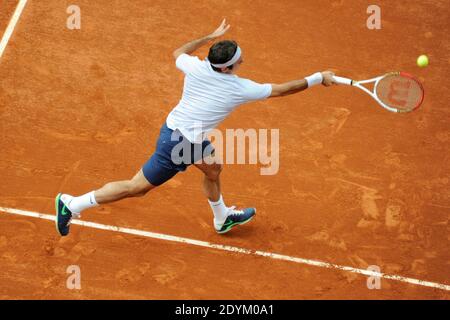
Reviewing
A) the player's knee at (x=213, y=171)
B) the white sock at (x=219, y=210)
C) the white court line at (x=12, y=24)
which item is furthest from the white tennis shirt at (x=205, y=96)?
the white court line at (x=12, y=24)

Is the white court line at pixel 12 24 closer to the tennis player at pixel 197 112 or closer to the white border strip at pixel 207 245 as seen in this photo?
the white border strip at pixel 207 245

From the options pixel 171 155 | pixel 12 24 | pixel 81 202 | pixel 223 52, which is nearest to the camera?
pixel 223 52

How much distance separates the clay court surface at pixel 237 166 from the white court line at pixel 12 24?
9 cm

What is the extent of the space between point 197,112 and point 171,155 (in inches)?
19.2

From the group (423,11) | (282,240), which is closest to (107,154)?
(282,240)

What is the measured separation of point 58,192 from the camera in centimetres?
823

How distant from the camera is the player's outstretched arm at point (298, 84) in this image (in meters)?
6.95

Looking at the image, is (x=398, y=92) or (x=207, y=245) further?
(x=207, y=245)

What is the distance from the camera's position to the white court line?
9.88m

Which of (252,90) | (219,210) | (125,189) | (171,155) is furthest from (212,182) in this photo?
(252,90)

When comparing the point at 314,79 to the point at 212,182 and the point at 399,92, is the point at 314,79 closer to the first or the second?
the point at 399,92

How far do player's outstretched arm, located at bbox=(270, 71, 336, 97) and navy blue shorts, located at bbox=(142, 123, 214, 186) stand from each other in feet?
2.90

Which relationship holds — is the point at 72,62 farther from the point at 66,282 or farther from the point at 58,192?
the point at 66,282

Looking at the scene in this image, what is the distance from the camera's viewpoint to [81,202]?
7.45 meters
